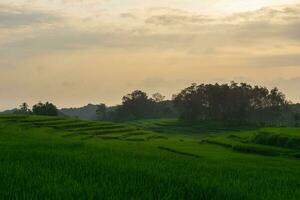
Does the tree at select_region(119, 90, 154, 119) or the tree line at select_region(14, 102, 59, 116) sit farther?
the tree at select_region(119, 90, 154, 119)

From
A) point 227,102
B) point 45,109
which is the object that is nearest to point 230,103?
point 227,102

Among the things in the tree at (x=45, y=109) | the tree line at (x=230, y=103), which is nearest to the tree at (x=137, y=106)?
the tree line at (x=230, y=103)

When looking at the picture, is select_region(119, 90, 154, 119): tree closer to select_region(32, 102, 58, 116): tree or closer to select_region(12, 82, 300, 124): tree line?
select_region(12, 82, 300, 124): tree line

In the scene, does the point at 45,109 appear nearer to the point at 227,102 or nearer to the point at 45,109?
the point at 45,109

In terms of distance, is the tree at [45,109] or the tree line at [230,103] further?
the tree line at [230,103]

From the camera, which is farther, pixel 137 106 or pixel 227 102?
pixel 137 106

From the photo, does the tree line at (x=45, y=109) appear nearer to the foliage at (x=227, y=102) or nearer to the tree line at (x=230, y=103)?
the tree line at (x=230, y=103)

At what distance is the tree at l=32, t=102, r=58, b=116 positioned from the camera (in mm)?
103144

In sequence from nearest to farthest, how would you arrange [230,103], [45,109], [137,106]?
1. [45,109]
2. [230,103]
3. [137,106]

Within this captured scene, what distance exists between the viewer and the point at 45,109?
104 meters

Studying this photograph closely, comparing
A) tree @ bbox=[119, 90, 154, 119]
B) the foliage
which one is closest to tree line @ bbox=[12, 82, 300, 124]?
the foliage

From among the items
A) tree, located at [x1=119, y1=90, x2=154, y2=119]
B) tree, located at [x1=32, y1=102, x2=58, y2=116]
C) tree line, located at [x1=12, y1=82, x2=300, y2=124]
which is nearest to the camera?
tree, located at [x1=32, y1=102, x2=58, y2=116]

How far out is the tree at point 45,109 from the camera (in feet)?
338

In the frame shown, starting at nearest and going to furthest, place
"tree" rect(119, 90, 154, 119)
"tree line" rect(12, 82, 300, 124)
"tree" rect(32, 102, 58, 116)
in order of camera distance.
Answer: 1. "tree" rect(32, 102, 58, 116)
2. "tree line" rect(12, 82, 300, 124)
3. "tree" rect(119, 90, 154, 119)
